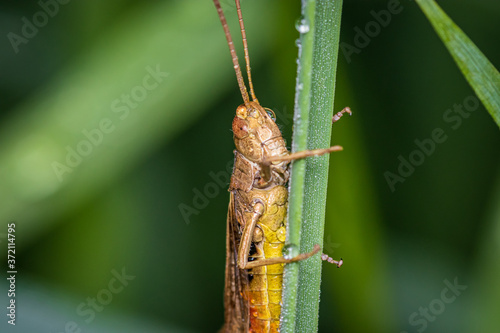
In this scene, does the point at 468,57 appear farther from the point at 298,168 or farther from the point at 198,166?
the point at 198,166

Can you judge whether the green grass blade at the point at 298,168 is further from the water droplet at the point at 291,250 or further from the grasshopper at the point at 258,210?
the grasshopper at the point at 258,210

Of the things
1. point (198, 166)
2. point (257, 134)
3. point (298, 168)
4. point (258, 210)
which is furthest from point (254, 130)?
point (198, 166)

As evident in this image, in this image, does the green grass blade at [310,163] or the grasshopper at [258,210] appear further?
the grasshopper at [258,210]

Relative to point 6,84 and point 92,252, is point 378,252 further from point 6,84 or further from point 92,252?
point 6,84

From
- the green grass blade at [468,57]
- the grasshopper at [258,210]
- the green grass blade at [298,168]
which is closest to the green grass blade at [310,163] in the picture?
the green grass blade at [298,168]

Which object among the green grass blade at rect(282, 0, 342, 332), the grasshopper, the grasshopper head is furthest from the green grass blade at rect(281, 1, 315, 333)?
the grasshopper head

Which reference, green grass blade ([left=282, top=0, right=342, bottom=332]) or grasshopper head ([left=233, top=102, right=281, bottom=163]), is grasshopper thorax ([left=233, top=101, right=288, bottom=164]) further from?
green grass blade ([left=282, top=0, right=342, bottom=332])
